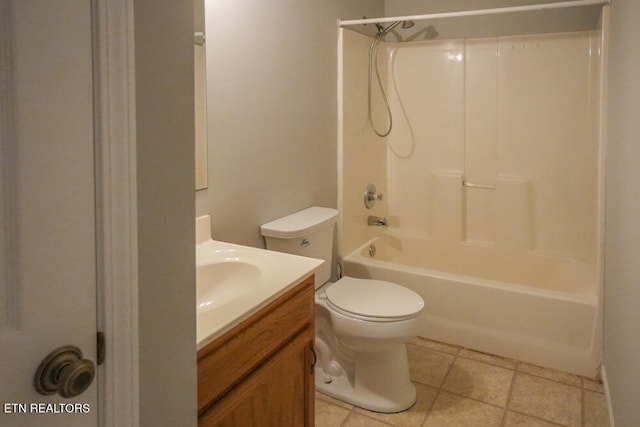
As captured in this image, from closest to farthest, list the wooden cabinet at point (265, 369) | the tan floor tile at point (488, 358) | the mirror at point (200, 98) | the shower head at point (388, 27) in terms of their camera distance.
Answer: the wooden cabinet at point (265, 369) < the mirror at point (200, 98) < the tan floor tile at point (488, 358) < the shower head at point (388, 27)

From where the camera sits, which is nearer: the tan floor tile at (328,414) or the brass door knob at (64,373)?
the brass door knob at (64,373)

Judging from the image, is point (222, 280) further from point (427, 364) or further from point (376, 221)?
point (376, 221)

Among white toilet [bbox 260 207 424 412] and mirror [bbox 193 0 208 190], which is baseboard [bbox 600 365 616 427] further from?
mirror [bbox 193 0 208 190]

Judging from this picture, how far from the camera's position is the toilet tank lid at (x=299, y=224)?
7.02ft

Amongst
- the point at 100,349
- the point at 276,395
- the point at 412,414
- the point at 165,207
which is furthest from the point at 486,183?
the point at 100,349

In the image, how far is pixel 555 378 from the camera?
2.43 meters

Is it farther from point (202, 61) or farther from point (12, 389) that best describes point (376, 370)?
point (12, 389)

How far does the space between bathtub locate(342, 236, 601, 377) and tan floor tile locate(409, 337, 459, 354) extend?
0.11 feet

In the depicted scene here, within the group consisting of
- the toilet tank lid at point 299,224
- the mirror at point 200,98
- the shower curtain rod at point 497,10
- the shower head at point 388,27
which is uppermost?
the shower head at point 388,27

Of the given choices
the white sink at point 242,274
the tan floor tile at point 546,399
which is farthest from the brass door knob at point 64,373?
the tan floor tile at point 546,399

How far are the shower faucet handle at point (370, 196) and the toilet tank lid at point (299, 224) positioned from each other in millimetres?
760

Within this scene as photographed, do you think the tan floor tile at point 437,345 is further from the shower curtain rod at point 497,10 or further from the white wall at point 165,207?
the white wall at point 165,207

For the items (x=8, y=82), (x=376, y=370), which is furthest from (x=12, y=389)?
(x=376, y=370)

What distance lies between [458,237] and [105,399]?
2.89 meters
